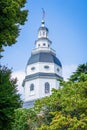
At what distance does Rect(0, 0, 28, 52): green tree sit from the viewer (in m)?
13.9

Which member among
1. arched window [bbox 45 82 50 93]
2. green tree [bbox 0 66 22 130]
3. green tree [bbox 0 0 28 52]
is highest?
arched window [bbox 45 82 50 93]

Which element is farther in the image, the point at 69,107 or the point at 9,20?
the point at 69,107

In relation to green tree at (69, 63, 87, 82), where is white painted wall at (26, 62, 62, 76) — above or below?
above

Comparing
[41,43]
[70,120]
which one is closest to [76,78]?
[70,120]

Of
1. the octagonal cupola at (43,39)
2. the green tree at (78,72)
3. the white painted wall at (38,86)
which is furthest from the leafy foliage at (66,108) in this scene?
the octagonal cupola at (43,39)

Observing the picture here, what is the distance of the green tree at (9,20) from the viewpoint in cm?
1385

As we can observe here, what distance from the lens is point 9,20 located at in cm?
1411

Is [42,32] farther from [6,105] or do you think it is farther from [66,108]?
[6,105]

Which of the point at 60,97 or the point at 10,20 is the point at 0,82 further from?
the point at 60,97

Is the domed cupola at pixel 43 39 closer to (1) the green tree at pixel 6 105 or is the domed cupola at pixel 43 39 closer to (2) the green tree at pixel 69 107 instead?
(2) the green tree at pixel 69 107

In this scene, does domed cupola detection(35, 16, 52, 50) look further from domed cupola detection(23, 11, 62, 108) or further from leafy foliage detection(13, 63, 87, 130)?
leafy foliage detection(13, 63, 87, 130)

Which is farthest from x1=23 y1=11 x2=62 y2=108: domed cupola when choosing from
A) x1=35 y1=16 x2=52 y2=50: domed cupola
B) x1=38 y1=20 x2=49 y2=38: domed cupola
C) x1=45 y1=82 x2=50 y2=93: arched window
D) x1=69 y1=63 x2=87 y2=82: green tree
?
x1=69 y1=63 x2=87 y2=82: green tree

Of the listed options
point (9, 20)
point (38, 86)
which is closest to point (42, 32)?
point (38, 86)

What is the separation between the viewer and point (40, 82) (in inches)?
4124
